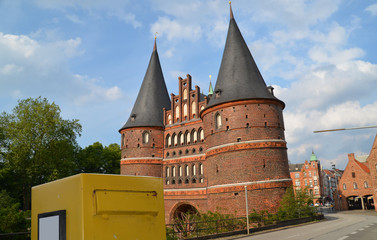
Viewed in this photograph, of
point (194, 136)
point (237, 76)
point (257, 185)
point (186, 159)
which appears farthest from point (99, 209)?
point (186, 159)

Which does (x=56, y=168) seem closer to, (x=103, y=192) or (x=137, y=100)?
(x=137, y=100)

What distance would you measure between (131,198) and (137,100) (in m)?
34.4

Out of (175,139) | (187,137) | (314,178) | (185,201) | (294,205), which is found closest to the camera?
(294,205)

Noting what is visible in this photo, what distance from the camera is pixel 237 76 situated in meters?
28.1

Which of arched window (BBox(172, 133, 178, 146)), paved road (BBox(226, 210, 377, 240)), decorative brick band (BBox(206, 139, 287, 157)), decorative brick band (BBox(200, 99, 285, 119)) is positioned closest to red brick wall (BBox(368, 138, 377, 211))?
decorative brick band (BBox(200, 99, 285, 119))

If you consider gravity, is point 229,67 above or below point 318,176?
above

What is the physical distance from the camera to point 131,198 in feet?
9.34

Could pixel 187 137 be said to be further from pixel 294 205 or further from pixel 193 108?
pixel 294 205

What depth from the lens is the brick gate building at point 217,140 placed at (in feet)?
81.4

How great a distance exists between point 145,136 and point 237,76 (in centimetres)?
1221

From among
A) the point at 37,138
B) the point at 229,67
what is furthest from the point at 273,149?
the point at 37,138

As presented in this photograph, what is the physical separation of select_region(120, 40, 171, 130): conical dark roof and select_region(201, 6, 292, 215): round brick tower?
7.85 metres

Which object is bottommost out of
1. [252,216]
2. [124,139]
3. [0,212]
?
[252,216]

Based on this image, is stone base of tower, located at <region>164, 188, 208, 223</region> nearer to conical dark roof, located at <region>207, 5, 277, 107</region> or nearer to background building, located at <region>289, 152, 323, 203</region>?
conical dark roof, located at <region>207, 5, 277, 107</region>
